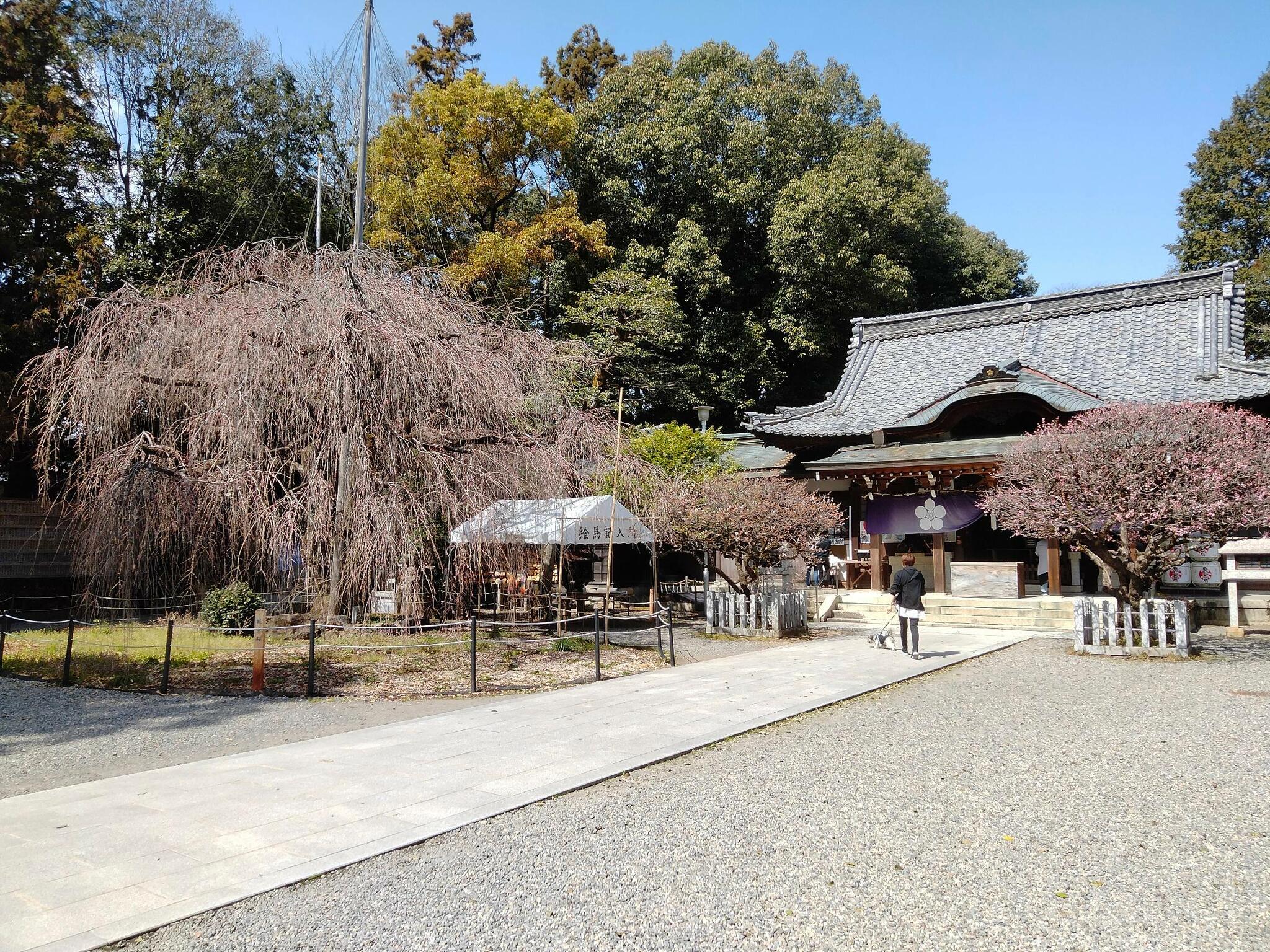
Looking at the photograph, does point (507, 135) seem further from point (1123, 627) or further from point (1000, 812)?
point (1000, 812)

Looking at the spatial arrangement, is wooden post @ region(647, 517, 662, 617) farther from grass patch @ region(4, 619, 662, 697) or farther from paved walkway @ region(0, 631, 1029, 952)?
paved walkway @ region(0, 631, 1029, 952)

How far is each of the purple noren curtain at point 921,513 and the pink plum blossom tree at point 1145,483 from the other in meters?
5.63

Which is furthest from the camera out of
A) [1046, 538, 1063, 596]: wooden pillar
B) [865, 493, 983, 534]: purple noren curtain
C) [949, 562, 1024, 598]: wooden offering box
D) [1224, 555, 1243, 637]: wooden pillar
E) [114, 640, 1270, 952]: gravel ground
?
[865, 493, 983, 534]: purple noren curtain

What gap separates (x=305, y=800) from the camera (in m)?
5.45

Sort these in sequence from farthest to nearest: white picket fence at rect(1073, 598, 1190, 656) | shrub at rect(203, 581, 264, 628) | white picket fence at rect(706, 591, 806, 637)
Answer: white picket fence at rect(706, 591, 806, 637)
shrub at rect(203, 581, 264, 628)
white picket fence at rect(1073, 598, 1190, 656)

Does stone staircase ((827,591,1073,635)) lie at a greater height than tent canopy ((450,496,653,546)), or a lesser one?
lesser

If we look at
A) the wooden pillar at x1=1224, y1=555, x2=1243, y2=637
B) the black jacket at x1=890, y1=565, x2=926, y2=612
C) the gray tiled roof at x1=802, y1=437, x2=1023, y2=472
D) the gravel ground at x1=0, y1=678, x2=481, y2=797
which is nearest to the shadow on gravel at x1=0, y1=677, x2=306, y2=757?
the gravel ground at x1=0, y1=678, x2=481, y2=797

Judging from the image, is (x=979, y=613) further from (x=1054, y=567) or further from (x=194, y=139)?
(x=194, y=139)

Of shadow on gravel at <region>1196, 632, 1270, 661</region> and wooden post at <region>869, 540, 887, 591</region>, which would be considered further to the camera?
wooden post at <region>869, 540, 887, 591</region>

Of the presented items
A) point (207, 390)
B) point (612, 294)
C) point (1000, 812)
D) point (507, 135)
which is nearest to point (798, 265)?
point (612, 294)

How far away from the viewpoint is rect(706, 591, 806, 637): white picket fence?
14.6 m

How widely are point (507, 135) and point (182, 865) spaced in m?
26.1

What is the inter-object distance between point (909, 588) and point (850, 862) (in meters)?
7.75

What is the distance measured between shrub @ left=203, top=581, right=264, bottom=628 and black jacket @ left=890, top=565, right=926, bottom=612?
9.68 meters
